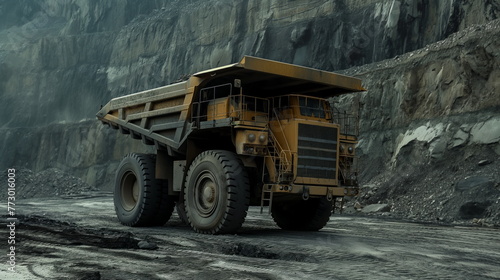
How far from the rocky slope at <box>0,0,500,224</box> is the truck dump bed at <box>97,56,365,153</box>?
727 cm

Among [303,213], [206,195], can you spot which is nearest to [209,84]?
[206,195]

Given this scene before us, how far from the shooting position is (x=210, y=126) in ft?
33.7

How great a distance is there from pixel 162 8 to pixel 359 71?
30485 mm

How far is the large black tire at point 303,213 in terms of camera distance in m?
11.5

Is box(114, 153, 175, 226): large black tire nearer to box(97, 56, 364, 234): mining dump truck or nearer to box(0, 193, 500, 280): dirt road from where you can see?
box(97, 56, 364, 234): mining dump truck

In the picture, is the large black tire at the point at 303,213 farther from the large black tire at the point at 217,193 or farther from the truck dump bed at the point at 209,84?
the truck dump bed at the point at 209,84

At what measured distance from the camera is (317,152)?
10227 mm

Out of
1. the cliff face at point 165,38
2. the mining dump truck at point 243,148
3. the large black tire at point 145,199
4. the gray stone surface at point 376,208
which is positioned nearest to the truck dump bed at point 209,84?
the mining dump truck at point 243,148

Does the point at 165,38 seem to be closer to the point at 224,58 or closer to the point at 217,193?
the point at 224,58

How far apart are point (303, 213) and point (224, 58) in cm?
2987

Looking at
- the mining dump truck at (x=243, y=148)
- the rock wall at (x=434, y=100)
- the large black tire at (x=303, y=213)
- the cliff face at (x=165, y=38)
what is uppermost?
the cliff face at (x=165, y=38)

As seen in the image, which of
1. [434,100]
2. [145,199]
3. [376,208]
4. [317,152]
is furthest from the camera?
[434,100]

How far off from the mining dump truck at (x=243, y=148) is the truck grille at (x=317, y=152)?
2cm

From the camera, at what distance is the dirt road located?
19.7 ft
